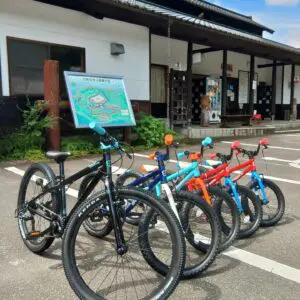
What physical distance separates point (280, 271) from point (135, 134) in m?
7.54

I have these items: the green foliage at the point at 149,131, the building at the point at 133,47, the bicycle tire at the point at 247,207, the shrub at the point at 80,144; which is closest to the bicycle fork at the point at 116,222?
the bicycle tire at the point at 247,207

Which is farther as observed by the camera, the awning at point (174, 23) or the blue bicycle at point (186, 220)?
the awning at point (174, 23)

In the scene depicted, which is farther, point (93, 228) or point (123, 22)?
point (123, 22)

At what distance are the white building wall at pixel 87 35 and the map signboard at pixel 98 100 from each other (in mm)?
1133

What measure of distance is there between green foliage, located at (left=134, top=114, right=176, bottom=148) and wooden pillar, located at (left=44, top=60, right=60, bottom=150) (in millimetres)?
2530

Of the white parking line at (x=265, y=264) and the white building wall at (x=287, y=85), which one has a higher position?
the white building wall at (x=287, y=85)

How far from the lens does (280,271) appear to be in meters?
3.26

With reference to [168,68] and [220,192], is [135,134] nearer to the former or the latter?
[168,68]

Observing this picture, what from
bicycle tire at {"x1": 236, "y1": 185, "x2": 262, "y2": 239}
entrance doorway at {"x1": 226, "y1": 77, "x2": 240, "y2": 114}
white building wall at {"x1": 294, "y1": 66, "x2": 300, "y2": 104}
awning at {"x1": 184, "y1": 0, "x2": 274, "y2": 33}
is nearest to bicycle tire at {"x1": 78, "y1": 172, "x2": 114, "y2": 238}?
bicycle tire at {"x1": 236, "y1": 185, "x2": 262, "y2": 239}

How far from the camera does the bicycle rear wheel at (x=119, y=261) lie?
254 centimetres

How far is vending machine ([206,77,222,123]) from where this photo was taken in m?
16.7

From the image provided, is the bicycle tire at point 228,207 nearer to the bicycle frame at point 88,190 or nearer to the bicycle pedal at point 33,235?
the bicycle frame at point 88,190

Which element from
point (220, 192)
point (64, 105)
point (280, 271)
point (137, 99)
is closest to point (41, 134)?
point (64, 105)

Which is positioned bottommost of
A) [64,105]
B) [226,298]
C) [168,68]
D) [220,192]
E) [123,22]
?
[226,298]
